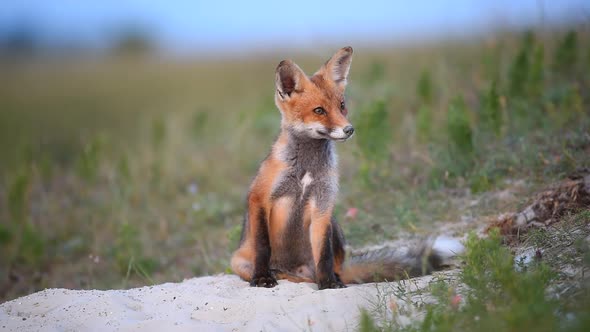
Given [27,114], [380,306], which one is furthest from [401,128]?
[27,114]

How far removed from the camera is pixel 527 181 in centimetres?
726

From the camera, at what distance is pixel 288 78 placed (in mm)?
5793

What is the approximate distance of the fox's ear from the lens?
573cm

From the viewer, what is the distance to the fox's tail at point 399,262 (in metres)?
5.76

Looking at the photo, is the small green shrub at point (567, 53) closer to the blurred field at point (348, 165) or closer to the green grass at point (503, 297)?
the blurred field at point (348, 165)

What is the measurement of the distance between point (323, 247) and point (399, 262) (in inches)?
28.5

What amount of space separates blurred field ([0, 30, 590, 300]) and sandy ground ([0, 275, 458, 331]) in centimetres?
120

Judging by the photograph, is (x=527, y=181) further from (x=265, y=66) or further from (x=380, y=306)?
(x=265, y=66)

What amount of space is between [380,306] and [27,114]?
17.1 metres

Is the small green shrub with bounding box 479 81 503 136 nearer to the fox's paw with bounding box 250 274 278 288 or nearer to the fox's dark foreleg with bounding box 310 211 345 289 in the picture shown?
the fox's dark foreleg with bounding box 310 211 345 289

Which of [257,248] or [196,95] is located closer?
[257,248]

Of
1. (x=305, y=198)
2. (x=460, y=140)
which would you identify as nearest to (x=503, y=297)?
(x=305, y=198)

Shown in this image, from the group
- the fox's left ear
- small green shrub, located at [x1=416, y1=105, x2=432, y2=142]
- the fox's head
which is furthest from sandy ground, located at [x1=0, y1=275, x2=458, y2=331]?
small green shrub, located at [x1=416, y1=105, x2=432, y2=142]

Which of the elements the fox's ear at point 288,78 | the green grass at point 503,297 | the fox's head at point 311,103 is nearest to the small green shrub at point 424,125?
the fox's head at point 311,103
